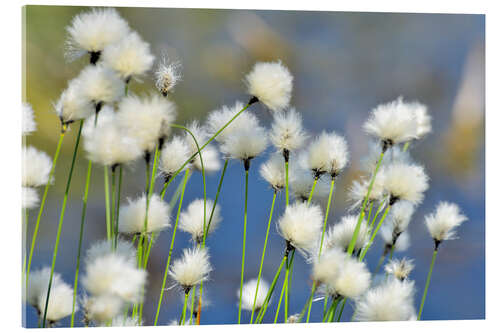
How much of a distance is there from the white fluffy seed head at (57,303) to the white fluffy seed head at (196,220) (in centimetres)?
34

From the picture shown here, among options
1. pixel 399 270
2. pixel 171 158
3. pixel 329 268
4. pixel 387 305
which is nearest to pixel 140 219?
pixel 171 158

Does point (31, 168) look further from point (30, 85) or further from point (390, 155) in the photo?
point (390, 155)

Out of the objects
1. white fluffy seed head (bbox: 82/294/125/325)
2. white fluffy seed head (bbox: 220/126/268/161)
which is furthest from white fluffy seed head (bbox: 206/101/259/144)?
white fluffy seed head (bbox: 82/294/125/325)

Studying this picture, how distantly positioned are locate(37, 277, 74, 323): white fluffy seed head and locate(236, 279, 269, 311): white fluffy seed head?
1.67 feet

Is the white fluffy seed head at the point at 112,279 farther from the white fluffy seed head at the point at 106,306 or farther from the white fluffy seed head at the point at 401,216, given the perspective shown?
the white fluffy seed head at the point at 401,216

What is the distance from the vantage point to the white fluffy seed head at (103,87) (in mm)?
1321

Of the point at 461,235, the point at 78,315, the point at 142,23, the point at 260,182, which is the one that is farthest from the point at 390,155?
the point at 78,315

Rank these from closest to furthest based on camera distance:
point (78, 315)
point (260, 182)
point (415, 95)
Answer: point (78, 315), point (260, 182), point (415, 95)

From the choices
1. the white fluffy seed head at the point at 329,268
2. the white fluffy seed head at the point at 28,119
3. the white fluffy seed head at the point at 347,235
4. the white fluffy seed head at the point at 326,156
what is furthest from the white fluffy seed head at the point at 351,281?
the white fluffy seed head at the point at 28,119

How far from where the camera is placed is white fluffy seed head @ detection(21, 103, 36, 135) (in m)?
1.75

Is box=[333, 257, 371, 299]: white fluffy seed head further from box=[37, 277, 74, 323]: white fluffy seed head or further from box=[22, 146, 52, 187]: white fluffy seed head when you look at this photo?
box=[22, 146, 52, 187]: white fluffy seed head
